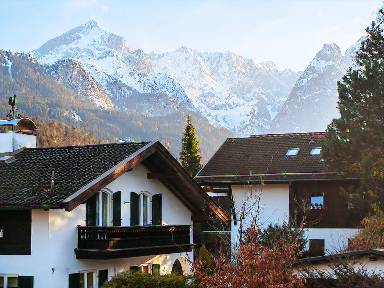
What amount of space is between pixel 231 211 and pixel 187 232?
12.4 metres

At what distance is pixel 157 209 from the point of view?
101 feet

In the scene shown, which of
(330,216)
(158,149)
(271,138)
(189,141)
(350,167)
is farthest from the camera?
(189,141)

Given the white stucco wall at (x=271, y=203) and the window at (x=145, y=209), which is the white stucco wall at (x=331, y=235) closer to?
the white stucco wall at (x=271, y=203)

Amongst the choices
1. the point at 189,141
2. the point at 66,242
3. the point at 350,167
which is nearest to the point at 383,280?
the point at 66,242

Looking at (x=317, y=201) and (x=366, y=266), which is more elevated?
(x=317, y=201)

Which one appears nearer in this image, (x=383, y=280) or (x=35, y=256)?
(x=383, y=280)

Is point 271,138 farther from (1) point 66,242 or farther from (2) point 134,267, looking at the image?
(1) point 66,242

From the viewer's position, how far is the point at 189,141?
68.0 metres

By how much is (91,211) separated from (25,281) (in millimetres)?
3248

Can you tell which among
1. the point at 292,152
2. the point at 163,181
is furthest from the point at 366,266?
the point at 292,152

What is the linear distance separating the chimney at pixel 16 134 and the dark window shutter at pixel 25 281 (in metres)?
6.35

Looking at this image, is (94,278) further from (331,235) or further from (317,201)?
(317,201)

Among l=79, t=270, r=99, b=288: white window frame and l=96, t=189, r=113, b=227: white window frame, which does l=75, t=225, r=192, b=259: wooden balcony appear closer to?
l=79, t=270, r=99, b=288: white window frame

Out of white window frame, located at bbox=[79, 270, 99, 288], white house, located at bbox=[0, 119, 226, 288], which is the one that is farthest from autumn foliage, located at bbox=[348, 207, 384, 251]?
white window frame, located at bbox=[79, 270, 99, 288]
